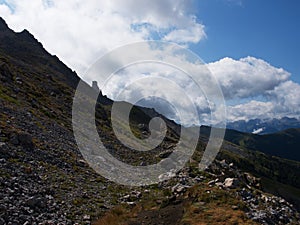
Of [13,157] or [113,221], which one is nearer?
[113,221]

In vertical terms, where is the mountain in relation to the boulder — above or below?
below

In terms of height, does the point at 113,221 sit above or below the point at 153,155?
below

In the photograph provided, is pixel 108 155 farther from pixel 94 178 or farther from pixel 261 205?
pixel 261 205

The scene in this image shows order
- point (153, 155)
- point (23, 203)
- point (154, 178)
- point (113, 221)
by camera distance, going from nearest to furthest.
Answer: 1. point (23, 203)
2. point (113, 221)
3. point (154, 178)
4. point (153, 155)

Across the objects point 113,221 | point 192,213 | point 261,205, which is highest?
point 261,205

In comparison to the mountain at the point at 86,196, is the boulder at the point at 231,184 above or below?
above

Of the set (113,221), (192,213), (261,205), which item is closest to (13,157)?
(113,221)

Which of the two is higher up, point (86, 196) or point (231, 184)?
point (231, 184)

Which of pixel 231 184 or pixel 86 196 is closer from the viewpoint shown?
pixel 86 196

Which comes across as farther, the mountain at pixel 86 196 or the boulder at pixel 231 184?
the boulder at pixel 231 184

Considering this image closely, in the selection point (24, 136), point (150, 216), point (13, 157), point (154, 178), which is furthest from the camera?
point (154, 178)

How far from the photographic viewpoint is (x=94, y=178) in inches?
1415

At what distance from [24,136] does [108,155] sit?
17069mm

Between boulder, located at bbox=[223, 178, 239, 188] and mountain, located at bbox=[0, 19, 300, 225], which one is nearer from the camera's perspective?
mountain, located at bbox=[0, 19, 300, 225]
